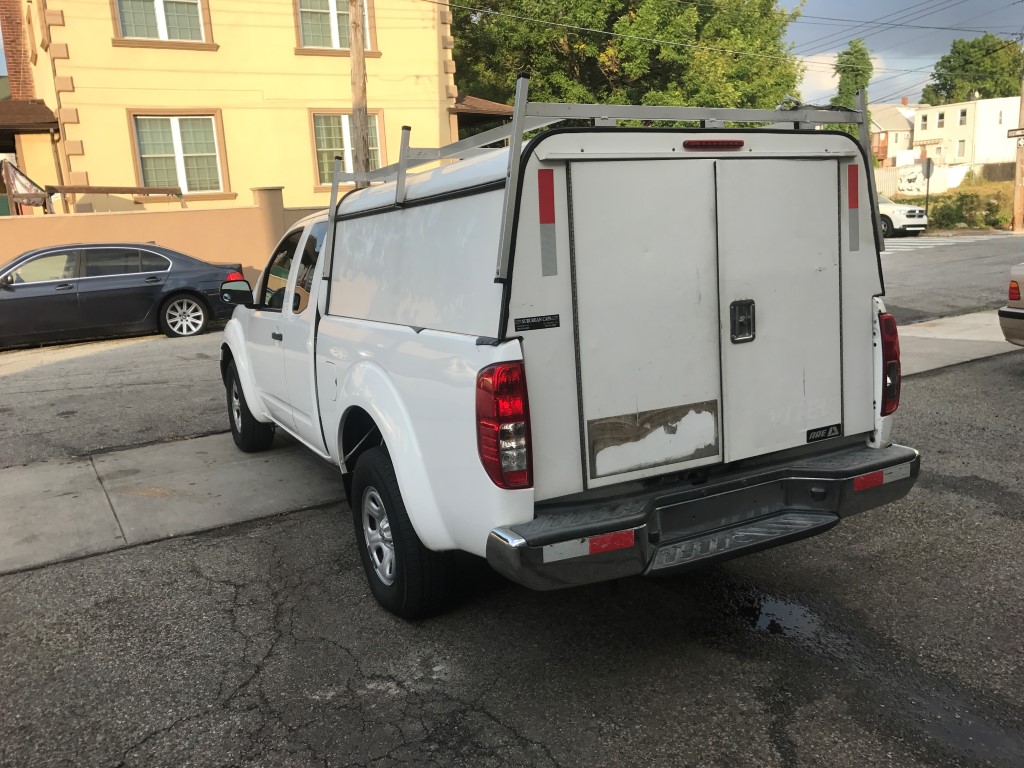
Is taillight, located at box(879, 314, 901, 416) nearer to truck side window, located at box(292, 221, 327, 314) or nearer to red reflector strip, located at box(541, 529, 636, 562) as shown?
red reflector strip, located at box(541, 529, 636, 562)

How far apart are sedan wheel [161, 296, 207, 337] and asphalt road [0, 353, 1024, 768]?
377 inches

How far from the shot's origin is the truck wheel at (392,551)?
3.73 metres

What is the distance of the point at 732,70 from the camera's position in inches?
1235

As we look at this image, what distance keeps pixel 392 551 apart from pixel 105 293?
36.5ft

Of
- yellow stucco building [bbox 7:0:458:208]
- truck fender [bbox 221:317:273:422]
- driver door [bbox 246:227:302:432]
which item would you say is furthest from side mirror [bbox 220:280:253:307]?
Answer: yellow stucco building [bbox 7:0:458:208]

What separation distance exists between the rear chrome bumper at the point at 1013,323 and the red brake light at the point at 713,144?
216 inches

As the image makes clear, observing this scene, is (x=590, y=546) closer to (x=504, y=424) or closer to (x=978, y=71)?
(x=504, y=424)

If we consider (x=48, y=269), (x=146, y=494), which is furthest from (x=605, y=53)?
(x=146, y=494)

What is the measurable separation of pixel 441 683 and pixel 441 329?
1413 mm

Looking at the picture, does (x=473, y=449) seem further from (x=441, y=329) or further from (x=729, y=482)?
(x=729, y=482)

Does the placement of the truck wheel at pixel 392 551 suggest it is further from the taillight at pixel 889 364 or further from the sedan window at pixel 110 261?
the sedan window at pixel 110 261

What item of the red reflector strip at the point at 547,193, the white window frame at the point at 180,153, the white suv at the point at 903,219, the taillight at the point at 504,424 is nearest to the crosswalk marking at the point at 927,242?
the white suv at the point at 903,219

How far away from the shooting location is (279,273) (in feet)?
18.8

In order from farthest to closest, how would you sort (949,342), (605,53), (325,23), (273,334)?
(605,53) → (325,23) → (949,342) → (273,334)
